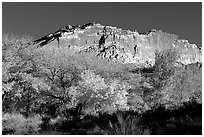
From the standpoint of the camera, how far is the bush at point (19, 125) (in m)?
17.7

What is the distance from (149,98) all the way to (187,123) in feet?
56.3

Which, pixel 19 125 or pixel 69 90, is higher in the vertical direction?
pixel 69 90

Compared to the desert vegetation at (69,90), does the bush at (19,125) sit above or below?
below

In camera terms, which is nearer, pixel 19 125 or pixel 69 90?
pixel 19 125

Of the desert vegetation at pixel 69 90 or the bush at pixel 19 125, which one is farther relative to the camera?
the desert vegetation at pixel 69 90

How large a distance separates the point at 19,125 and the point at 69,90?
19.1 feet

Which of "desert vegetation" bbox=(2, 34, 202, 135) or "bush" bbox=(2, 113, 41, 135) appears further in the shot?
"desert vegetation" bbox=(2, 34, 202, 135)

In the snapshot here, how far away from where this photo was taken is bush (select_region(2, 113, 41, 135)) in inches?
698

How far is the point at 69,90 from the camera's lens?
24219mm

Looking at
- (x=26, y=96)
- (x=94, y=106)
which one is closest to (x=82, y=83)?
(x=94, y=106)

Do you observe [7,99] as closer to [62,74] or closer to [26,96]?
[26,96]

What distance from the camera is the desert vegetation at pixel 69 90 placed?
1895 cm

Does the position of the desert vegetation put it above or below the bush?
above

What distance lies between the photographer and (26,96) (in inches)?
1022
